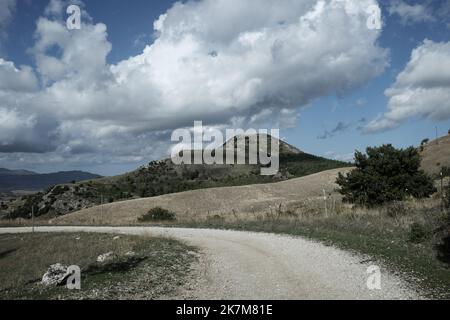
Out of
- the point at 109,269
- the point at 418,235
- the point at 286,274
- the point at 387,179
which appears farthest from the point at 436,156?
the point at 109,269

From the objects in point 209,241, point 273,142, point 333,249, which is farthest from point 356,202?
point 273,142

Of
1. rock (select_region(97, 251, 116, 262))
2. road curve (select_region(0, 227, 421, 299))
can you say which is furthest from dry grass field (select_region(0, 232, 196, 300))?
road curve (select_region(0, 227, 421, 299))

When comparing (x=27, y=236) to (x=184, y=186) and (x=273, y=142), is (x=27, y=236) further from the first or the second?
(x=273, y=142)

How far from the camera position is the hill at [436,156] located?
59.8 m

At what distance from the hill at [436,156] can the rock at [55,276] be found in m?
53.0

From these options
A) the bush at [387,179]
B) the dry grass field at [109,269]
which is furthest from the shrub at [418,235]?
the bush at [387,179]

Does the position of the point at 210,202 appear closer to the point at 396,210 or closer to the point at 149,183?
the point at 396,210

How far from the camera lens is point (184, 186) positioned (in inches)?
3531

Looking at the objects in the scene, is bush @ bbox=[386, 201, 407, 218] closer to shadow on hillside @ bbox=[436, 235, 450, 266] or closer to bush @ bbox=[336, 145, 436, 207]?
bush @ bbox=[336, 145, 436, 207]

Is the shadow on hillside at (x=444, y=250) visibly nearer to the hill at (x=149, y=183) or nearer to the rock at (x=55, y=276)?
the rock at (x=55, y=276)

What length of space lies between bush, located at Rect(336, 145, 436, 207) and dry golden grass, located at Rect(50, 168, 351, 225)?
14.6m

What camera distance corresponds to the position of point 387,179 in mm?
30906

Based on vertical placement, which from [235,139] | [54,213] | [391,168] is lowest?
[54,213]
